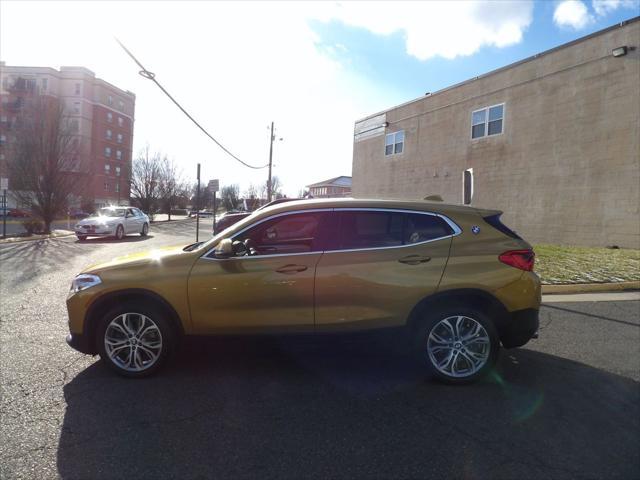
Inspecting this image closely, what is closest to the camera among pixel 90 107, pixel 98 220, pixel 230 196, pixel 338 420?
pixel 338 420

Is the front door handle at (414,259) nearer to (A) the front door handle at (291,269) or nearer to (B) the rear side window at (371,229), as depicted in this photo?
(B) the rear side window at (371,229)

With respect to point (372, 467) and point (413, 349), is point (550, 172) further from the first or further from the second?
point (372, 467)

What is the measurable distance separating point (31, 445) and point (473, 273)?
11.8 ft

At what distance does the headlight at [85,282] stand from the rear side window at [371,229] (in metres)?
2.23

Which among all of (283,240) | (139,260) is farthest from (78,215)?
(283,240)

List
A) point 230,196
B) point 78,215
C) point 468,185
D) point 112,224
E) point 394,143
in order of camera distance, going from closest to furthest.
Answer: point 468,185 → point 112,224 → point 394,143 → point 78,215 → point 230,196

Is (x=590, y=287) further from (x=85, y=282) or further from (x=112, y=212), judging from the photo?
(x=112, y=212)

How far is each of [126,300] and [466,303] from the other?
10.1 feet

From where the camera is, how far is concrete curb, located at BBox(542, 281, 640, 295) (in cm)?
849

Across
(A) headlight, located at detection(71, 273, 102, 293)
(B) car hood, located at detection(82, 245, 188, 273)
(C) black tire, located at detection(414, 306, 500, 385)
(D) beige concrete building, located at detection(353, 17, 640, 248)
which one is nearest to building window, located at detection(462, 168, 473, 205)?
(D) beige concrete building, located at detection(353, 17, 640, 248)

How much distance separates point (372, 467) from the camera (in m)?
2.64

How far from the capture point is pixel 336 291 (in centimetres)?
375

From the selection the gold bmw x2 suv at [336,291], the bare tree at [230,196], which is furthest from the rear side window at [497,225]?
the bare tree at [230,196]

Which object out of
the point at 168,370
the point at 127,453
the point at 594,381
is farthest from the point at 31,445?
the point at 594,381
